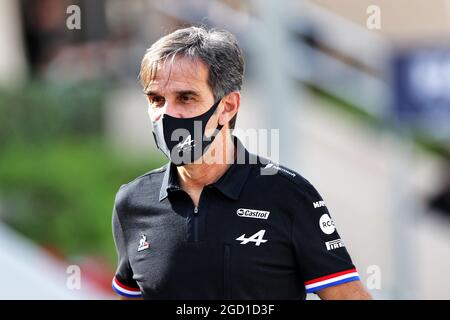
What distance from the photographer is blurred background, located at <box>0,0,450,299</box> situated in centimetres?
1045

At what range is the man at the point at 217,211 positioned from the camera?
3.47 metres

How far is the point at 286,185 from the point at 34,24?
10.2 metres

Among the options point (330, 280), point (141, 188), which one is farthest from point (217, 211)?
point (330, 280)

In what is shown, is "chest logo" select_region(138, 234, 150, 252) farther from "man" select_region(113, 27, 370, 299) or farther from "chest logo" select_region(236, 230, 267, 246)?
"chest logo" select_region(236, 230, 267, 246)

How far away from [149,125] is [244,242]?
27.0 feet

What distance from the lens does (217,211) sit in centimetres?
359

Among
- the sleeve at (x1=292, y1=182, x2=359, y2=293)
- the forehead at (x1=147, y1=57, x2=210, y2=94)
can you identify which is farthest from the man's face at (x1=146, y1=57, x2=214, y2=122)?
the sleeve at (x1=292, y1=182, x2=359, y2=293)

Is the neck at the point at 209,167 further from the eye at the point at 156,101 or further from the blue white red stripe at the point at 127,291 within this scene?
the blue white red stripe at the point at 127,291

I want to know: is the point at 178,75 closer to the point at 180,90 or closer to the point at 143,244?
the point at 180,90

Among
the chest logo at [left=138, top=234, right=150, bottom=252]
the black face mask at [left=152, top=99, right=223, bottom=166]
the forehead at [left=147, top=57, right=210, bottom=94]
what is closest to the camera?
the forehead at [left=147, top=57, right=210, bottom=94]

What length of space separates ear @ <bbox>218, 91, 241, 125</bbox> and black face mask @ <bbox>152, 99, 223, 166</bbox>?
1.0 inches

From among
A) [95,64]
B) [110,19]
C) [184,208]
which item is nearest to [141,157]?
[95,64]

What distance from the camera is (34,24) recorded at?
1323 cm
